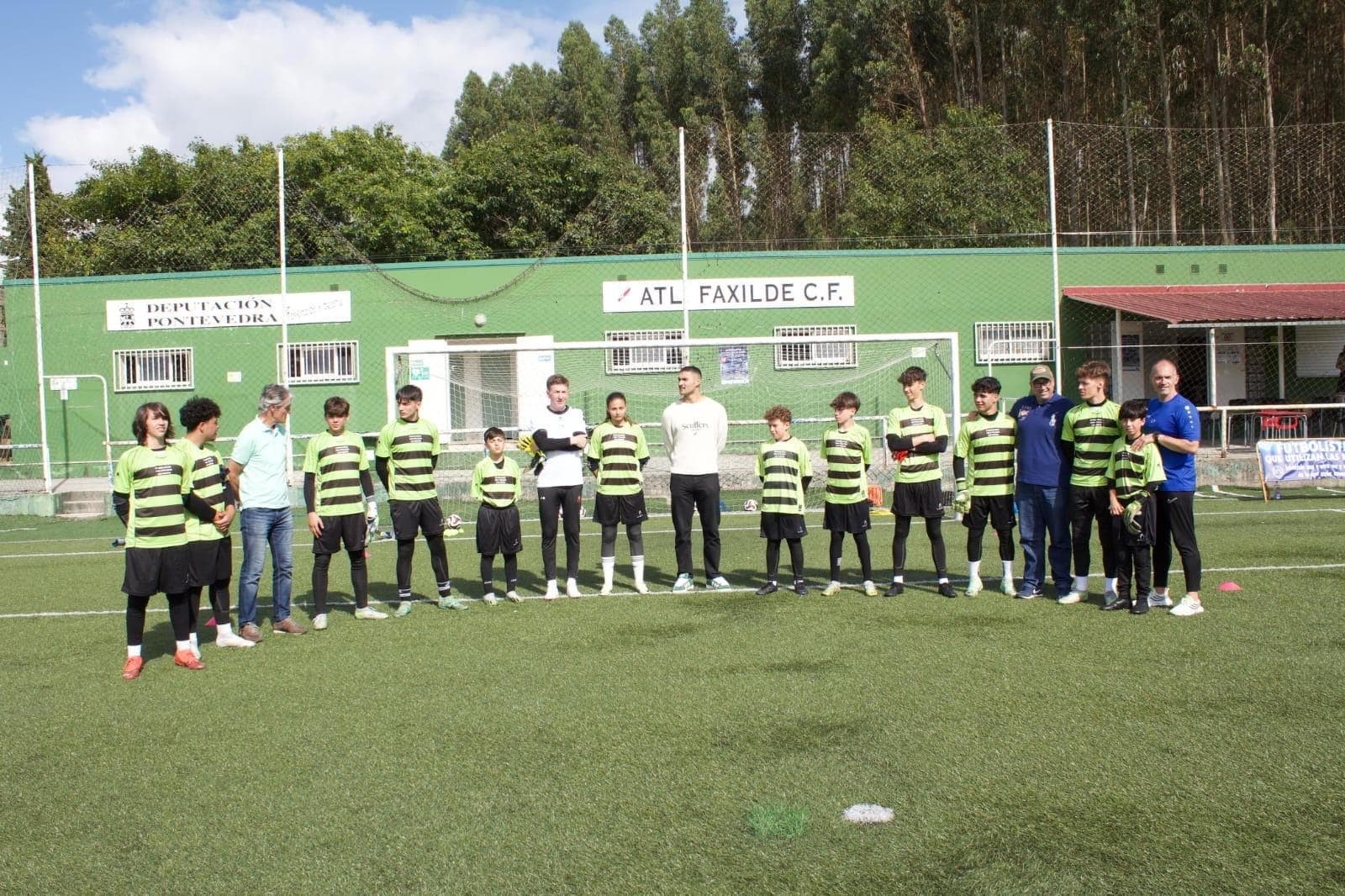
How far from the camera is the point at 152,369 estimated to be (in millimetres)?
19891

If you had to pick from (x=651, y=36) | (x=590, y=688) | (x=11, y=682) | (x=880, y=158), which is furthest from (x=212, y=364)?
(x=651, y=36)

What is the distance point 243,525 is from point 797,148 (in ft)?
42.0

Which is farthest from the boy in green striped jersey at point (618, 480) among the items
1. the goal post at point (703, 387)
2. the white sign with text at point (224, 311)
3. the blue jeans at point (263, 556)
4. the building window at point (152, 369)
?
the building window at point (152, 369)

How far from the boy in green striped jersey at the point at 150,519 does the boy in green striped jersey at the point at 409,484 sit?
1.75 metres

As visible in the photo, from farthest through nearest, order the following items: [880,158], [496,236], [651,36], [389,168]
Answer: [651,36] < [389,168] < [496,236] < [880,158]

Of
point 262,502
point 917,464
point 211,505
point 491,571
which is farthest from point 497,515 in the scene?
point 917,464

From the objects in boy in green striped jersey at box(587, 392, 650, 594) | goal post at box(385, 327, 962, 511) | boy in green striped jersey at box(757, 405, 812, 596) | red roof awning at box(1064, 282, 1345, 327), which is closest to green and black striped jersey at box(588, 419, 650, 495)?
boy in green striped jersey at box(587, 392, 650, 594)

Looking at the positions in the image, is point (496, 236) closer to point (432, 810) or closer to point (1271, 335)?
point (1271, 335)

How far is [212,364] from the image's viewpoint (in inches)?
773

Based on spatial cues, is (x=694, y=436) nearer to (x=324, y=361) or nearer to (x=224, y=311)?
(x=324, y=361)

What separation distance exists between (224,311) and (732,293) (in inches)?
375

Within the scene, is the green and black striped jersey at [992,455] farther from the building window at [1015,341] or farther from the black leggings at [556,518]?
the building window at [1015,341]

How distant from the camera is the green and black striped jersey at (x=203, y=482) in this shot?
640 centimetres

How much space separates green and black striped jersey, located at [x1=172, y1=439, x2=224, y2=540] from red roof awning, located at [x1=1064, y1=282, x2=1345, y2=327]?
15.6 meters
